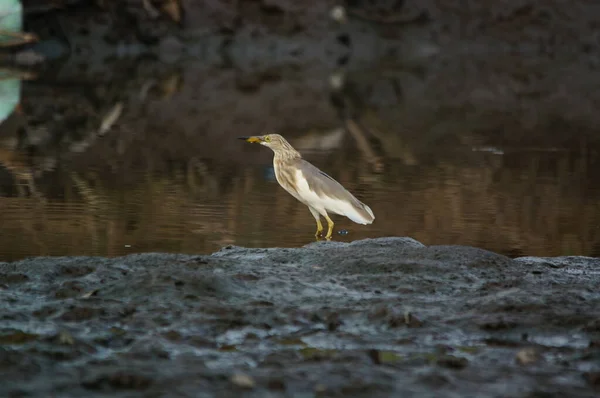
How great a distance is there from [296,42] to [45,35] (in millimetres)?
6303

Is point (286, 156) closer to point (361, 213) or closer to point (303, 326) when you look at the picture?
point (361, 213)

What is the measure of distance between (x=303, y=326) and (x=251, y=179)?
473 cm

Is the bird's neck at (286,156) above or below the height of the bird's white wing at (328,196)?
above

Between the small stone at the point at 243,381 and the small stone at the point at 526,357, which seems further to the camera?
the small stone at the point at 526,357

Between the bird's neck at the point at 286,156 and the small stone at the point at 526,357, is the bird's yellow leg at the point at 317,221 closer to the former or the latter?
the bird's neck at the point at 286,156

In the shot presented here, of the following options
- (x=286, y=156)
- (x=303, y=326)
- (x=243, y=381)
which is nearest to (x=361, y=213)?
(x=286, y=156)

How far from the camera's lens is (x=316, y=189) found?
5.91m

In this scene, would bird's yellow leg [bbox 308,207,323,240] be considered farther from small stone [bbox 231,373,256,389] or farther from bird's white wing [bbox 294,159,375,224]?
small stone [bbox 231,373,256,389]

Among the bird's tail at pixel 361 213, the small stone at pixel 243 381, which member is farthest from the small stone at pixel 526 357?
the bird's tail at pixel 361 213

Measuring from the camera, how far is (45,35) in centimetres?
2533

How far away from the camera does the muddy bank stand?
9.98 ft

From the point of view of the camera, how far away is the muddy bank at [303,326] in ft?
9.98

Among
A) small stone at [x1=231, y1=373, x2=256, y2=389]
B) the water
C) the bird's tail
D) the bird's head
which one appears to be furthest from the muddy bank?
the bird's head

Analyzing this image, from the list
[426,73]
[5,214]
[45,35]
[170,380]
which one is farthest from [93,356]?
[45,35]
